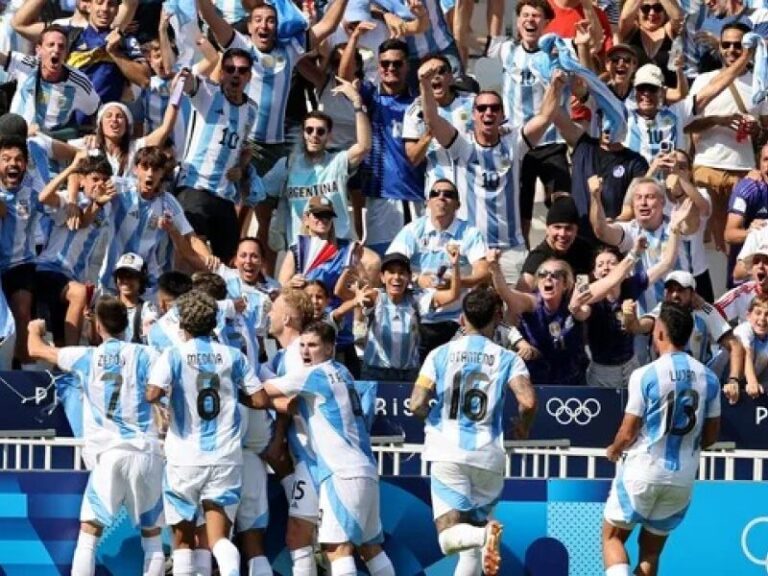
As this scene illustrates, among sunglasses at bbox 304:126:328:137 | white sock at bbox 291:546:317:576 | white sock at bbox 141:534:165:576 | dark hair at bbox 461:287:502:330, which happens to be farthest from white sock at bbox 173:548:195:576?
sunglasses at bbox 304:126:328:137

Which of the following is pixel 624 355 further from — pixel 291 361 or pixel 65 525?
pixel 65 525

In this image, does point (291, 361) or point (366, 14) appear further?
point (366, 14)

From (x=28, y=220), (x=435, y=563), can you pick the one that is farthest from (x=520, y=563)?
(x=28, y=220)

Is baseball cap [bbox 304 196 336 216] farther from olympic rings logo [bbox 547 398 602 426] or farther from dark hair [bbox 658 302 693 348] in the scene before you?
dark hair [bbox 658 302 693 348]

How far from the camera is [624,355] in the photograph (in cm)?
1831

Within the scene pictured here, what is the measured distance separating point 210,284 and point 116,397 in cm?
98

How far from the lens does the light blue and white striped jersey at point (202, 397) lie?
15.8 meters

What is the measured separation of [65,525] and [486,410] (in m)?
2.59

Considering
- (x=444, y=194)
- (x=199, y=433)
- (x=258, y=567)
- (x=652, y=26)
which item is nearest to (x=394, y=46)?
(x=444, y=194)

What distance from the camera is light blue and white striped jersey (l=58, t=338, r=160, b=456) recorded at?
16.0m

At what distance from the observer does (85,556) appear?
1578 centimetres

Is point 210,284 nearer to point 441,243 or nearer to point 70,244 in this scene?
point 70,244

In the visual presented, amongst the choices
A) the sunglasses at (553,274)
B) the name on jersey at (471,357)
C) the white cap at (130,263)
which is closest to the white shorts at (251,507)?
the name on jersey at (471,357)

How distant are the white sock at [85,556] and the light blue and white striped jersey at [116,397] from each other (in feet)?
1.66
